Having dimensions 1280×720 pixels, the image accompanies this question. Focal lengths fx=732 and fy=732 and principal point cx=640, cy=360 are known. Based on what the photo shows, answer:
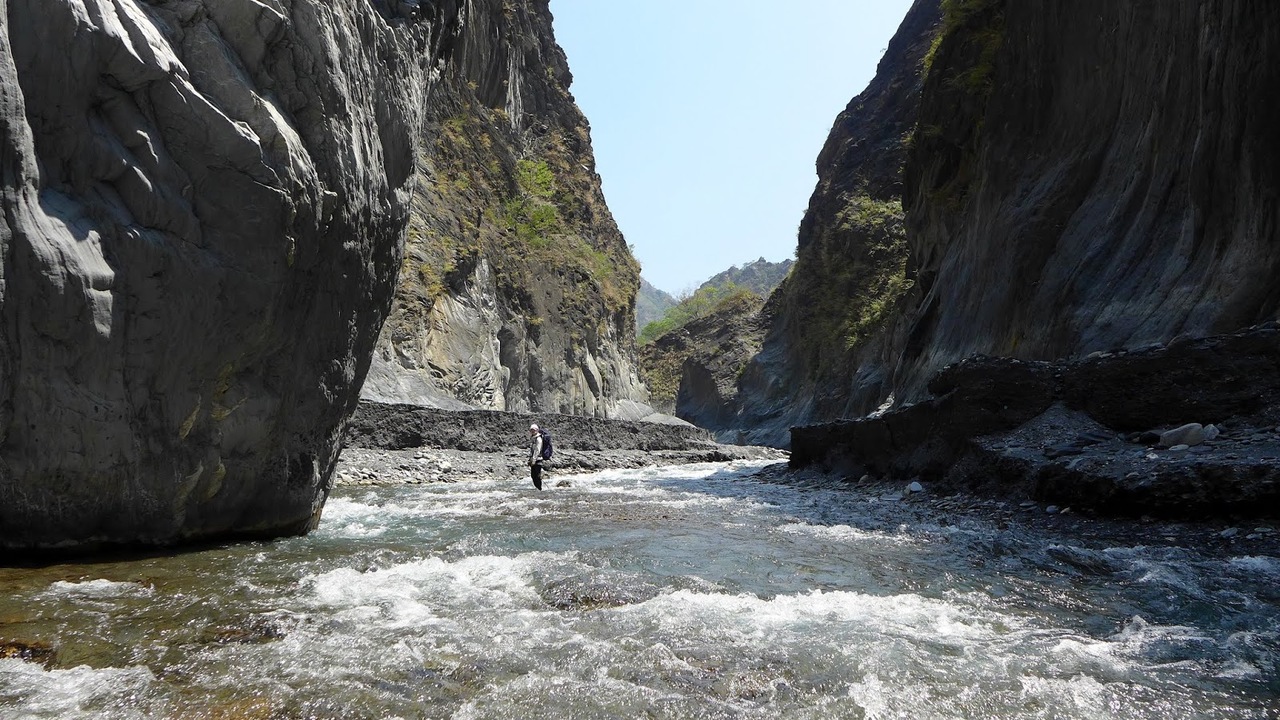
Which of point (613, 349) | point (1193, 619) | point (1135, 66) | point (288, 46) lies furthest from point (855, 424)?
point (613, 349)

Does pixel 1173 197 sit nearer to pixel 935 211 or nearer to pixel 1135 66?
pixel 1135 66

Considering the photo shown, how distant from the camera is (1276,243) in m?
10.1

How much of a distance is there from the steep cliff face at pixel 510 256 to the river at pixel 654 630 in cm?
1520

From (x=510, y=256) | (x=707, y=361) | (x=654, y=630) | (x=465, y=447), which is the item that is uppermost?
(x=510, y=256)

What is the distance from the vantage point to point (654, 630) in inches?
170

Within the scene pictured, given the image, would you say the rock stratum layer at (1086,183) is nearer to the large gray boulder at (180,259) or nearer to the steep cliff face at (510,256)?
the large gray boulder at (180,259)

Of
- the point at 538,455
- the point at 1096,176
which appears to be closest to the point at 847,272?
the point at 1096,176

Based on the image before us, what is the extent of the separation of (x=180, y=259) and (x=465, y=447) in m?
16.9

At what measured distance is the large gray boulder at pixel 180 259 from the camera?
498 centimetres

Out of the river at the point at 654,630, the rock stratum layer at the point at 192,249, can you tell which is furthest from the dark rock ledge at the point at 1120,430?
the rock stratum layer at the point at 192,249

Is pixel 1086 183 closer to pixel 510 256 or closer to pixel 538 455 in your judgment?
pixel 538 455

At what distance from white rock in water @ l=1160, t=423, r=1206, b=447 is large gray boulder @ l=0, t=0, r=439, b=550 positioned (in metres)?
9.06

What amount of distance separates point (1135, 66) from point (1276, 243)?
23.4 feet

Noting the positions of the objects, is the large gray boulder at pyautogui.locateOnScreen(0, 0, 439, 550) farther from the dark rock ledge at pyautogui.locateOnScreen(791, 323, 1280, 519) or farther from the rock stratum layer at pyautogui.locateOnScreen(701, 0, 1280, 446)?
the rock stratum layer at pyautogui.locateOnScreen(701, 0, 1280, 446)
